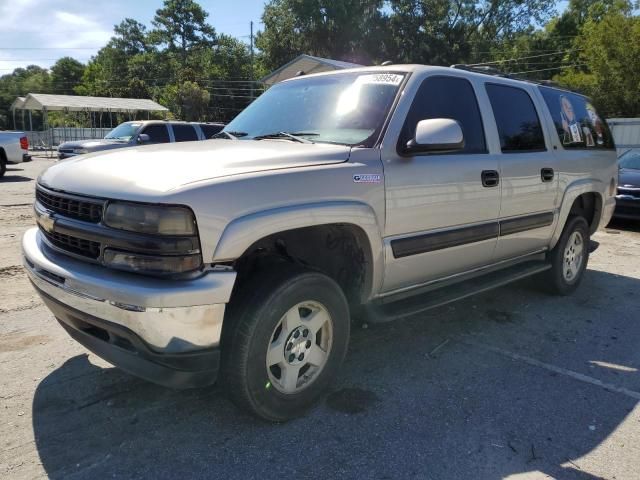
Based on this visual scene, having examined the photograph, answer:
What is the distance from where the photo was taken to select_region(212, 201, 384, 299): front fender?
252cm

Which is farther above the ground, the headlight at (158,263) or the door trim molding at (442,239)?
the headlight at (158,263)

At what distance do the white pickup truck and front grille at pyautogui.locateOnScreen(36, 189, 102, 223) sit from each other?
1501 centimetres

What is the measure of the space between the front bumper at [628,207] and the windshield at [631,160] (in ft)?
4.45

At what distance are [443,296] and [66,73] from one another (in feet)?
307

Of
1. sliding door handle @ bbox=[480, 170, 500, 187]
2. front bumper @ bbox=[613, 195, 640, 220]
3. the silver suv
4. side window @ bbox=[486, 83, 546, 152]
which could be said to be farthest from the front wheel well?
front bumper @ bbox=[613, 195, 640, 220]

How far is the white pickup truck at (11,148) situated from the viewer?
1574 cm

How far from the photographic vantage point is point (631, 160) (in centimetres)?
1116

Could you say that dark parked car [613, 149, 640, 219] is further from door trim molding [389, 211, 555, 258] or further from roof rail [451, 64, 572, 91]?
door trim molding [389, 211, 555, 258]

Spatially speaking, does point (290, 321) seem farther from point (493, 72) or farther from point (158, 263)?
point (493, 72)

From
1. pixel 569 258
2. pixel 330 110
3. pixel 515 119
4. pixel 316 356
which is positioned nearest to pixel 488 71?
pixel 515 119

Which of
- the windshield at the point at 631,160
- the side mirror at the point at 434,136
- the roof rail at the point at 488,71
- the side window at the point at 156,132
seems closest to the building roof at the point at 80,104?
the side window at the point at 156,132

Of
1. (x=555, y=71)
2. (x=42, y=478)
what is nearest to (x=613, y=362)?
(x=42, y=478)

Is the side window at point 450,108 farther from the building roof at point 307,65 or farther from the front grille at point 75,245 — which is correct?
the building roof at point 307,65

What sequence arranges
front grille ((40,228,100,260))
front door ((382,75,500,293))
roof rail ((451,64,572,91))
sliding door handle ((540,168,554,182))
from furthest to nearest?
sliding door handle ((540,168,554,182)), roof rail ((451,64,572,91)), front door ((382,75,500,293)), front grille ((40,228,100,260))
